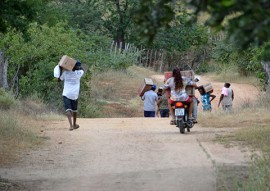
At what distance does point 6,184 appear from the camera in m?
9.80

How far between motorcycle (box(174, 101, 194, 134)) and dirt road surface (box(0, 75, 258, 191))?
0.23 m

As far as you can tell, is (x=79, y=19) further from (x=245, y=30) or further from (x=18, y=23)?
(x=245, y=30)

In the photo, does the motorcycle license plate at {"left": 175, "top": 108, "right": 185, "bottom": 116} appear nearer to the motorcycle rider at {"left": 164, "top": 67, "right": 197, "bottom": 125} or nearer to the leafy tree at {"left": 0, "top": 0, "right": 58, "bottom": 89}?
the motorcycle rider at {"left": 164, "top": 67, "right": 197, "bottom": 125}

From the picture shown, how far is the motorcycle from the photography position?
16.5 meters

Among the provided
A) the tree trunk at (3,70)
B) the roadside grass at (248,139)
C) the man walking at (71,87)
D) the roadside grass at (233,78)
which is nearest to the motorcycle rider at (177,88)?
the roadside grass at (248,139)

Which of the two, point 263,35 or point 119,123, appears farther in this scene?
point 119,123

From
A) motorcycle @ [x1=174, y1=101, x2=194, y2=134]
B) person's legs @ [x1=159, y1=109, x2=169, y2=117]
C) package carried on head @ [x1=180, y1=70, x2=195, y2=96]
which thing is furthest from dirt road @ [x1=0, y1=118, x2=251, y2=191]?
person's legs @ [x1=159, y1=109, x2=169, y2=117]

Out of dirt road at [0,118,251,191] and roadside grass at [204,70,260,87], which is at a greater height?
roadside grass at [204,70,260,87]

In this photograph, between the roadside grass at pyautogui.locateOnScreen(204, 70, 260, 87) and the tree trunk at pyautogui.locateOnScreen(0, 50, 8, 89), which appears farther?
the roadside grass at pyautogui.locateOnScreen(204, 70, 260, 87)

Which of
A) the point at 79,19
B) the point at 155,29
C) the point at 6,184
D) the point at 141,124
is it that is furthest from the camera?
the point at 79,19

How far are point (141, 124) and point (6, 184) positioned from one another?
10.1 meters

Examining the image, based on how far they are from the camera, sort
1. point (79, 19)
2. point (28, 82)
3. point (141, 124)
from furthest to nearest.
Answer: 1. point (79, 19)
2. point (28, 82)
3. point (141, 124)

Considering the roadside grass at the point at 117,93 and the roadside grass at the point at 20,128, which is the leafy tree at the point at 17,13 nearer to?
the roadside grass at the point at 20,128

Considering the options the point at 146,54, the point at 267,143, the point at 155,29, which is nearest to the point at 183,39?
the point at 146,54
